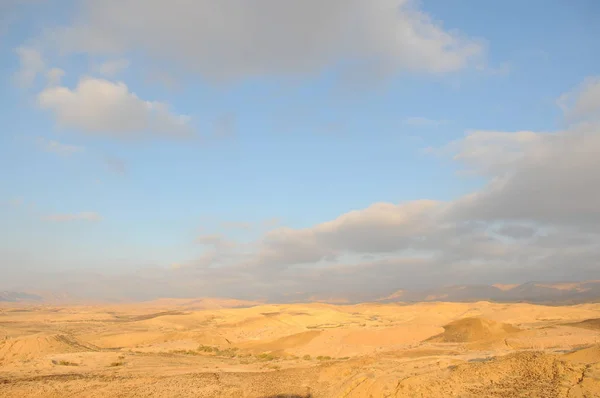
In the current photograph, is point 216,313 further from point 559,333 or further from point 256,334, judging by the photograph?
point 559,333

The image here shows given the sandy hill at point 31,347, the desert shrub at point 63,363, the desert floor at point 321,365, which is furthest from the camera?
the sandy hill at point 31,347

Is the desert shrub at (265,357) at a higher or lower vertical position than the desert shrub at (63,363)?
lower

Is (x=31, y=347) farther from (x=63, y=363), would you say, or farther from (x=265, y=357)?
(x=265, y=357)

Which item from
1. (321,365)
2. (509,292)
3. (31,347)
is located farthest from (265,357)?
(509,292)

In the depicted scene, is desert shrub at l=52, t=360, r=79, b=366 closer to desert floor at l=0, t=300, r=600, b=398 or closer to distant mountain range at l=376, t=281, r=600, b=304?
desert floor at l=0, t=300, r=600, b=398

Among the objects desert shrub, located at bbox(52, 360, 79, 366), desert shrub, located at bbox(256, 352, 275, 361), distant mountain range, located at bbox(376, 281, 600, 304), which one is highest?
desert shrub, located at bbox(52, 360, 79, 366)

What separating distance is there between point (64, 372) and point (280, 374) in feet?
33.7

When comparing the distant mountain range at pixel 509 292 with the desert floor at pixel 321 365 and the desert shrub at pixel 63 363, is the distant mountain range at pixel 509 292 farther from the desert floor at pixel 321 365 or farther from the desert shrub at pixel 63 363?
the desert shrub at pixel 63 363

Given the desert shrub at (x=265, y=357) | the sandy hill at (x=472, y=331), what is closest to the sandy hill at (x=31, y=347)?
the desert shrub at (x=265, y=357)

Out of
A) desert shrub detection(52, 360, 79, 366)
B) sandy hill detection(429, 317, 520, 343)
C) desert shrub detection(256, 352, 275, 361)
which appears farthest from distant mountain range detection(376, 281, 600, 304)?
desert shrub detection(52, 360, 79, 366)

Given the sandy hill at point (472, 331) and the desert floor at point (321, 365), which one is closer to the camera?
the desert floor at point (321, 365)

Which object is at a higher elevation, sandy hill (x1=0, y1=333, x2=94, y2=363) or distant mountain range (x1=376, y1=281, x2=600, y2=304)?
sandy hill (x1=0, y1=333, x2=94, y2=363)

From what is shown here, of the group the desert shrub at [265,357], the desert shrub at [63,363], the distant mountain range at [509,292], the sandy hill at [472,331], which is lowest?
the distant mountain range at [509,292]

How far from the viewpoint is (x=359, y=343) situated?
33344mm
